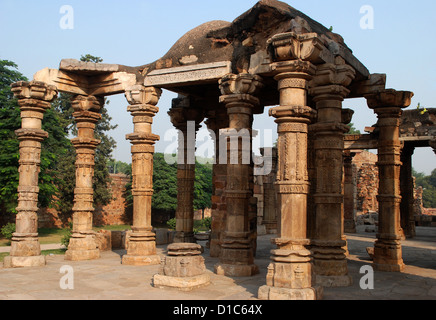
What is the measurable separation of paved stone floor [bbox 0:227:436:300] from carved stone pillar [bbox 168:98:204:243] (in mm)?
1845

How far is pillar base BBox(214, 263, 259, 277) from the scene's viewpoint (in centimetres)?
836

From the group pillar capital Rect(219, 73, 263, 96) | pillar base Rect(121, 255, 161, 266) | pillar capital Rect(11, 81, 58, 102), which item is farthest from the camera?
pillar capital Rect(11, 81, 58, 102)

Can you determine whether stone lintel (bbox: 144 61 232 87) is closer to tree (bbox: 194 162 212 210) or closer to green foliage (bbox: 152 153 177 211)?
green foliage (bbox: 152 153 177 211)

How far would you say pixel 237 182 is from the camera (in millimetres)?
8766

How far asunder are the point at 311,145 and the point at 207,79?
8.77 feet

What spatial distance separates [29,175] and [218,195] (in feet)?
15.1

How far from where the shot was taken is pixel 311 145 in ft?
31.7

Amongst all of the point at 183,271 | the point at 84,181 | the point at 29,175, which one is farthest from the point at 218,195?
the point at 29,175

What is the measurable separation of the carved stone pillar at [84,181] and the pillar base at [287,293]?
6048 mm

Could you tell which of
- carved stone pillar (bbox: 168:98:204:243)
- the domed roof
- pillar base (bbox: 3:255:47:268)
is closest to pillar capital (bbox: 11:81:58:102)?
the domed roof

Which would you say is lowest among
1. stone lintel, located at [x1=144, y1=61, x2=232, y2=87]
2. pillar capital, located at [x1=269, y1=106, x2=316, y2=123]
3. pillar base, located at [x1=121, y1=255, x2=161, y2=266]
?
pillar base, located at [x1=121, y1=255, x2=161, y2=266]

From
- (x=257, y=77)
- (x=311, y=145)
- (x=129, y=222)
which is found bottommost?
(x=129, y=222)

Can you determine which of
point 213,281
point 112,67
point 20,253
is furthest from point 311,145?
point 20,253
